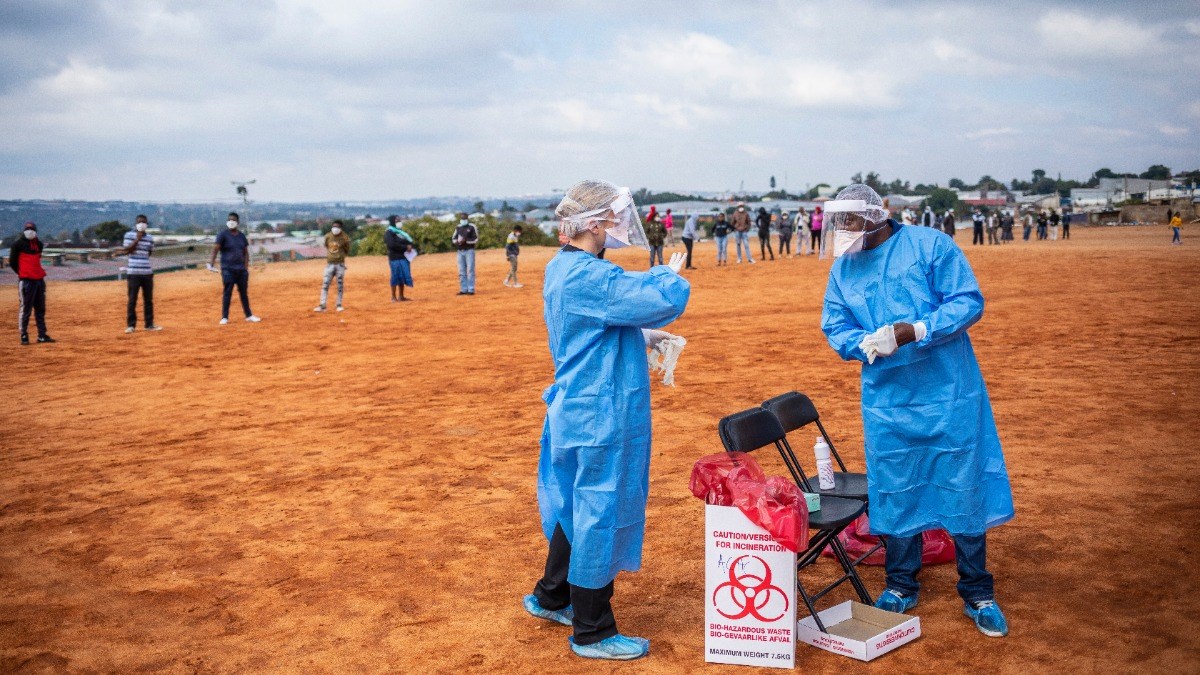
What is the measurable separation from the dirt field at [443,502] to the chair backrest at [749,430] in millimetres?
899

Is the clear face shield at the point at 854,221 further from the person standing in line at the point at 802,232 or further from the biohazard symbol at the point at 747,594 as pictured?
the person standing in line at the point at 802,232

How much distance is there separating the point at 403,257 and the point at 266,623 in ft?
54.0

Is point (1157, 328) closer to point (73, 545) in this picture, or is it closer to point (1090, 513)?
point (1090, 513)

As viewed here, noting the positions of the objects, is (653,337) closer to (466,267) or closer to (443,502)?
(443,502)

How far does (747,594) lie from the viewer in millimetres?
4125

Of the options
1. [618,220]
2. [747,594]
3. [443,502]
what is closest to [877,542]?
[747,594]

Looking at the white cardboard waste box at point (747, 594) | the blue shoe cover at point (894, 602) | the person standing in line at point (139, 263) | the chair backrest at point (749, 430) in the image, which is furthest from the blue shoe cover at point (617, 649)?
the person standing in line at point (139, 263)

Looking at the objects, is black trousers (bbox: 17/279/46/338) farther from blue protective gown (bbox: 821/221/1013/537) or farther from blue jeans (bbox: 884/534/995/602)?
blue jeans (bbox: 884/534/995/602)

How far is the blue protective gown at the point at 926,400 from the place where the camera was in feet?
14.1

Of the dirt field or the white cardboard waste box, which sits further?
the dirt field

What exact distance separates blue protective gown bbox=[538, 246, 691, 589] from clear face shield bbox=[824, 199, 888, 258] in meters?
1.02

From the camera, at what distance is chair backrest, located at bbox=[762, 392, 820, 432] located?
5.21 meters

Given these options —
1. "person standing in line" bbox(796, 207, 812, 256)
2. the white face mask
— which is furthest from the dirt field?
"person standing in line" bbox(796, 207, 812, 256)

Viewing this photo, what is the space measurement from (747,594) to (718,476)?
0.54 metres
